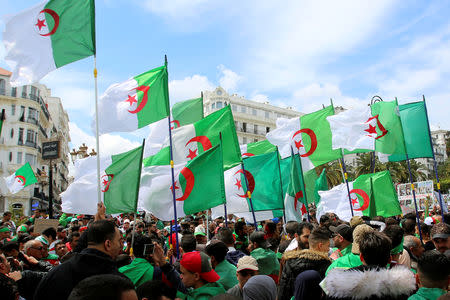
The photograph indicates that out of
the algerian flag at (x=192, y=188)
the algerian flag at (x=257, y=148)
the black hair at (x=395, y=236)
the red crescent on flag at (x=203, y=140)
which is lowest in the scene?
the black hair at (x=395, y=236)

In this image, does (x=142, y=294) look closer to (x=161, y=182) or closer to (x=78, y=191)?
(x=161, y=182)

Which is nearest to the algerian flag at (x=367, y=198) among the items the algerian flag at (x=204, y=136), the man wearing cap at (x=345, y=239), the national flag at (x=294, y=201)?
the national flag at (x=294, y=201)

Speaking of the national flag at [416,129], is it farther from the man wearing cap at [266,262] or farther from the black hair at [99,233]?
the black hair at [99,233]

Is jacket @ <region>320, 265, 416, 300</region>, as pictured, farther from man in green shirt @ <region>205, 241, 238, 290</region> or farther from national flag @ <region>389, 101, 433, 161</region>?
national flag @ <region>389, 101, 433, 161</region>

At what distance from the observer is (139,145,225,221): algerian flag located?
7613mm

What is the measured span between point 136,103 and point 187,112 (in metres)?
3.77

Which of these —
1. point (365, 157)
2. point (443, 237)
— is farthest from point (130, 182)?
point (365, 157)

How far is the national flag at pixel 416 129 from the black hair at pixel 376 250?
8305 mm

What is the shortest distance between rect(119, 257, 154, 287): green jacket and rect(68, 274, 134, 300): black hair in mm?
2387

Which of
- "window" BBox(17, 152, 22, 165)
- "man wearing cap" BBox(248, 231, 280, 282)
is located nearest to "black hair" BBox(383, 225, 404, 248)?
"man wearing cap" BBox(248, 231, 280, 282)

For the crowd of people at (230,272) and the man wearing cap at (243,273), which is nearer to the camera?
the crowd of people at (230,272)

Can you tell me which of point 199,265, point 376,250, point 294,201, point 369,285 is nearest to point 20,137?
point 294,201

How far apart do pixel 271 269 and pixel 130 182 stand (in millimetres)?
3072

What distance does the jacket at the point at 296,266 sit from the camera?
3902mm
